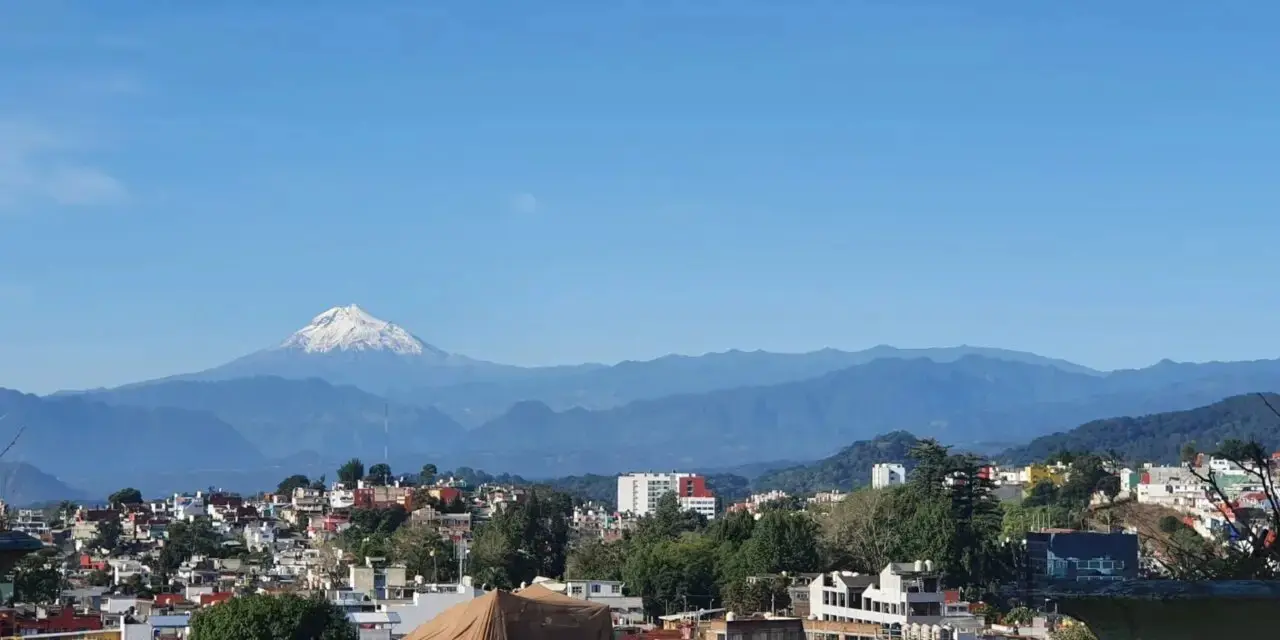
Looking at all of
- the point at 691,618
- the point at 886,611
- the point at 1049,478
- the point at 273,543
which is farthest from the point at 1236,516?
the point at 1049,478

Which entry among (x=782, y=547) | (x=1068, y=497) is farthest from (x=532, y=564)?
(x=1068, y=497)

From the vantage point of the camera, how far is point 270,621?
3148cm

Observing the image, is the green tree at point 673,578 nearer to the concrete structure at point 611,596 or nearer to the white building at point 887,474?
the concrete structure at point 611,596

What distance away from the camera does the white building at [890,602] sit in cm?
3572

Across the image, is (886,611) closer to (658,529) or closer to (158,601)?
(158,601)

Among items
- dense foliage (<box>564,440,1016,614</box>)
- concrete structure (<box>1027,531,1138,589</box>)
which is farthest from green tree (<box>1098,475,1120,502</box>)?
concrete structure (<box>1027,531,1138,589</box>)

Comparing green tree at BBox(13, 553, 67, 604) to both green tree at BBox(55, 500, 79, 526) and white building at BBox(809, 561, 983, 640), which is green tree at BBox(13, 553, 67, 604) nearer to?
white building at BBox(809, 561, 983, 640)

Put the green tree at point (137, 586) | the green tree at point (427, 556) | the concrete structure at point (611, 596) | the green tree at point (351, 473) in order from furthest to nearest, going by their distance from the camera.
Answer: the green tree at point (351, 473) → the green tree at point (427, 556) → the green tree at point (137, 586) → the concrete structure at point (611, 596)

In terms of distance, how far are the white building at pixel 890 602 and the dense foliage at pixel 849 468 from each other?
125 meters

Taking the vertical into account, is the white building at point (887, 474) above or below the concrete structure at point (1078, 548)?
above

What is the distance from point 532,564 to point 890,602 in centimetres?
1788

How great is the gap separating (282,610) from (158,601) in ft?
33.4


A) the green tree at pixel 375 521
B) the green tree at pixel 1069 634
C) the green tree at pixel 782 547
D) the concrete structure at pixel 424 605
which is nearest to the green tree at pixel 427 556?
the green tree at pixel 375 521

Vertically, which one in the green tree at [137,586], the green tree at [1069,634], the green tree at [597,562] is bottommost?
the green tree at [1069,634]
